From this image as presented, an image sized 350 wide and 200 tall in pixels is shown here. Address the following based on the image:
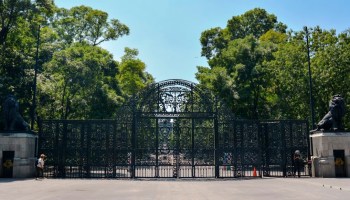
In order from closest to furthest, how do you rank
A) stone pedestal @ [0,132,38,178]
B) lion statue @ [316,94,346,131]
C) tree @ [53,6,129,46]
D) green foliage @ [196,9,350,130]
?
stone pedestal @ [0,132,38,178], lion statue @ [316,94,346,131], green foliage @ [196,9,350,130], tree @ [53,6,129,46]

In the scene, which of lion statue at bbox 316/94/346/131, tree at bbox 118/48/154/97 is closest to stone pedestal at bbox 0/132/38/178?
lion statue at bbox 316/94/346/131

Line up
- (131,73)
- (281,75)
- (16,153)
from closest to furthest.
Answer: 1. (16,153)
2. (281,75)
3. (131,73)

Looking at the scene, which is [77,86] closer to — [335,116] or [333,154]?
[335,116]

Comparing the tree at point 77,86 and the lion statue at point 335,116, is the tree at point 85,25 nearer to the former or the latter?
the tree at point 77,86

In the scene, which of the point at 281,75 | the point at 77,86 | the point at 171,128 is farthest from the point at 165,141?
the point at 281,75

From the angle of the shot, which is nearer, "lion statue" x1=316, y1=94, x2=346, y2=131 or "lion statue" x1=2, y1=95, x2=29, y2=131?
"lion statue" x1=2, y1=95, x2=29, y2=131

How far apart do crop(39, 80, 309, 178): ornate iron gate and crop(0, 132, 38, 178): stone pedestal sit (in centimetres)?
121

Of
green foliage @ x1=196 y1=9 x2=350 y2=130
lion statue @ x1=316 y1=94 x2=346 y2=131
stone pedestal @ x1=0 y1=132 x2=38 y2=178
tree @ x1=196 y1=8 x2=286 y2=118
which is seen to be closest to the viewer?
stone pedestal @ x1=0 y1=132 x2=38 y2=178

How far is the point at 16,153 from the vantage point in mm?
18203

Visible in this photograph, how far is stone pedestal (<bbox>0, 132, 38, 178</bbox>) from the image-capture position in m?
18.1

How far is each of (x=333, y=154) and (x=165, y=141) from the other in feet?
29.7

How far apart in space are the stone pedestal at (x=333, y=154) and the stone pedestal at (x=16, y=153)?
15418 mm

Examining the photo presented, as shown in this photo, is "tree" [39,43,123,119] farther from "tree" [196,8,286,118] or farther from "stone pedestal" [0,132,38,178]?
"tree" [196,8,286,118]

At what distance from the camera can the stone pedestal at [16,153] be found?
1806 cm
